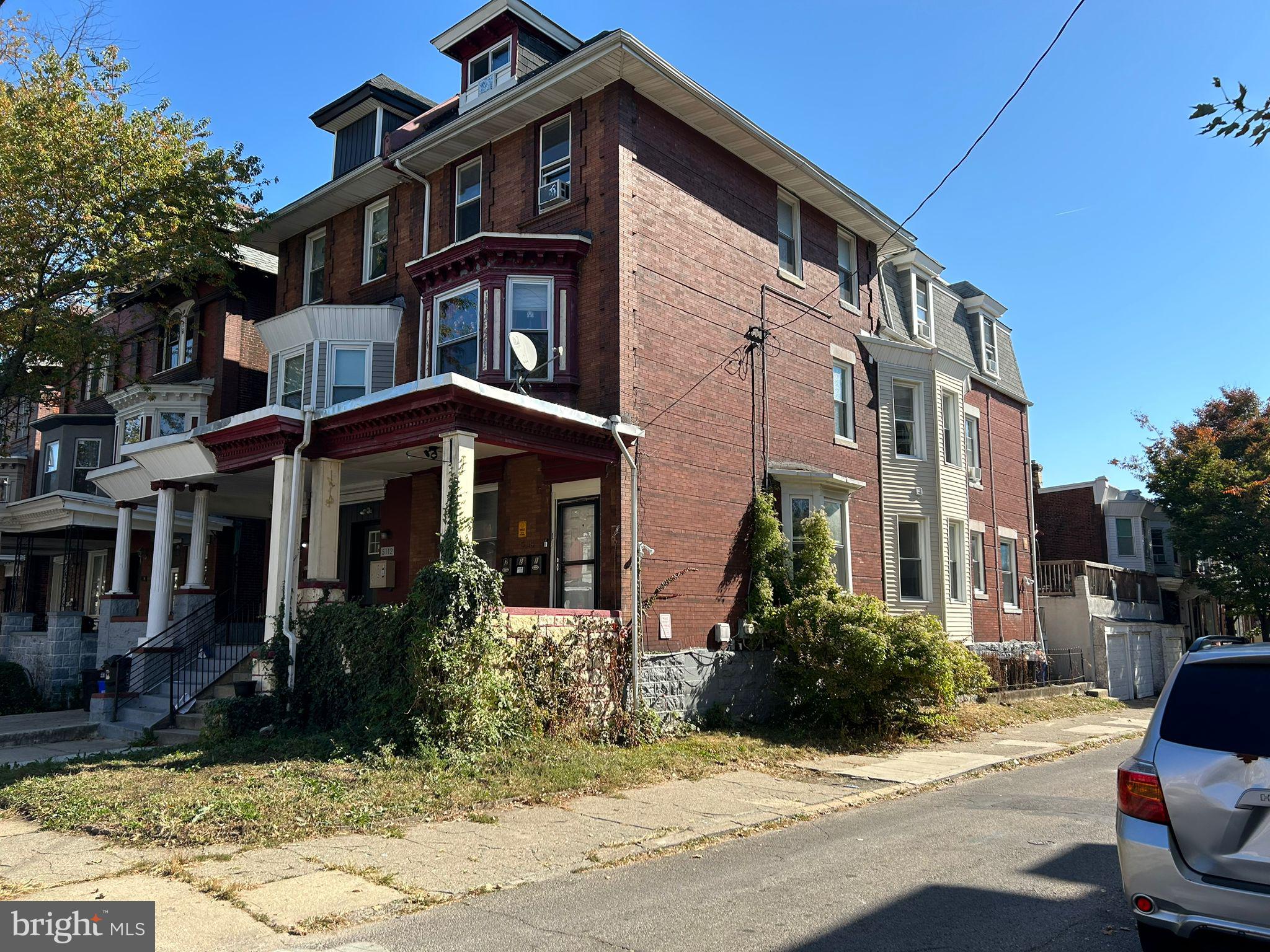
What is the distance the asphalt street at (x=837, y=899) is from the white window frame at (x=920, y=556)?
1192 cm

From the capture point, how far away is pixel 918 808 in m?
10.4

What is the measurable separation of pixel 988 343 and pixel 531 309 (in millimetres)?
17193

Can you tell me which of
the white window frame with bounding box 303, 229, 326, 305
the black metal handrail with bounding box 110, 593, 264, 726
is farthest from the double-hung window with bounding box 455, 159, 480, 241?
the black metal handrail with bounding box 110, 593, 264, 726

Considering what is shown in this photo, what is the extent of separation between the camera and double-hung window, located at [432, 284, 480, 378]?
54.5ft

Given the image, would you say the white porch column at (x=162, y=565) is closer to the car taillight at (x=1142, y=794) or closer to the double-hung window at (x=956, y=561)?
the car taillight at (x=1142, y=794)

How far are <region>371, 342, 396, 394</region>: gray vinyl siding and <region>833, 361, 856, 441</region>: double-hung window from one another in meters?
9.34

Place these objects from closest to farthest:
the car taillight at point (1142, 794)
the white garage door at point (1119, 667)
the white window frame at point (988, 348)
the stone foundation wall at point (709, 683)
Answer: the car taillight at point (1142, 794), the stone foundation wall at point (709, 683), the white garage door at point (1119, 667), the white window frame at point (988, 348)

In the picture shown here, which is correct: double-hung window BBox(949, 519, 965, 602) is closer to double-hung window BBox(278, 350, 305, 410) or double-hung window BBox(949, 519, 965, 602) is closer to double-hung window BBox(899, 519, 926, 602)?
double-hung window BBox(899, 519, 926, 602)

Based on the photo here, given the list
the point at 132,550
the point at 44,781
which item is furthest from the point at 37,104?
the point at 44,781

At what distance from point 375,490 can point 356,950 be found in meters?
14.2

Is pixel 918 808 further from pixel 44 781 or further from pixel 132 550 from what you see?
pixel 132 550

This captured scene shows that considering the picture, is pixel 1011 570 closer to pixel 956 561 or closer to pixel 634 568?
pixel 956 561

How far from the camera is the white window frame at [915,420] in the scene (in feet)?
A: 72.4

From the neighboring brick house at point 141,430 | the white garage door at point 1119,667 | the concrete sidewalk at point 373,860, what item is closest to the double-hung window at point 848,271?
the white garage door at point 1119,667
